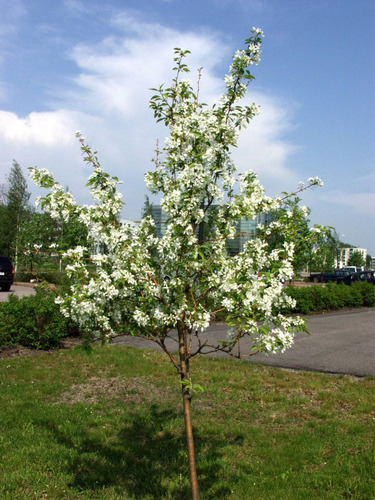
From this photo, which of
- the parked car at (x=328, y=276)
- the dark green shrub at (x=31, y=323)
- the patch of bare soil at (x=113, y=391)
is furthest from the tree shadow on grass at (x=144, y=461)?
the parked car at (x=328, y=276)

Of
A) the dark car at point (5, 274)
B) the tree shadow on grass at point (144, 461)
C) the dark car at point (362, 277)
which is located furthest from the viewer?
the dark car at point (362, 277)

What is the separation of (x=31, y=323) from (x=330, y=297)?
12808mm

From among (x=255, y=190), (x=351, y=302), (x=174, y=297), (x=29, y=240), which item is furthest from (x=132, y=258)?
(x=29, y=240)

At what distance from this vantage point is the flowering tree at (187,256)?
2992 mm

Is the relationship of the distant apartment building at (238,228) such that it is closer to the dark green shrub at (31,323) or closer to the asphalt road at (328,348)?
the asphalt road at (328,348)

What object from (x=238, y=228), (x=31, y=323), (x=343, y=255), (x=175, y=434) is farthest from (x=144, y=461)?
(x=343, y=255)

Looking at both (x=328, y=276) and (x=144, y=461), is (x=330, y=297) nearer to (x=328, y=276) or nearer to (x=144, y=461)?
(x=144, y=461)

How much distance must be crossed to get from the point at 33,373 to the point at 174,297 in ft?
15.2

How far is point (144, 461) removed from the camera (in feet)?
13.5

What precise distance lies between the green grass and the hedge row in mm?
9309

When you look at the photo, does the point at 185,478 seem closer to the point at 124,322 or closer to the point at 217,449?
the point at 217,449

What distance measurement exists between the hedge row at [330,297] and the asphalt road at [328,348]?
1.95 meters

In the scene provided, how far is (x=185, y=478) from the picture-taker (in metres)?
3.87

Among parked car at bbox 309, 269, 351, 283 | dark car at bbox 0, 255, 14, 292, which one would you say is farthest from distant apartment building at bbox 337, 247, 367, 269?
dark car at bbox 0, 255, 14, 292
